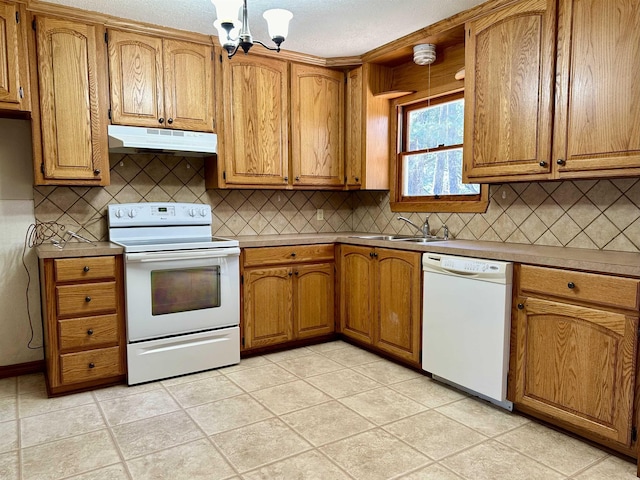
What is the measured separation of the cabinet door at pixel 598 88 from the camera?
208 cm

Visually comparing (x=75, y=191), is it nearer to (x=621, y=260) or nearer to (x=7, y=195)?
(x=7, y=195)

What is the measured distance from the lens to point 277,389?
2713mm

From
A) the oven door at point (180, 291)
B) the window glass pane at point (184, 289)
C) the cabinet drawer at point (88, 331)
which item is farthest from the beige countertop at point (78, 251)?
the cabinet drawer at point (88, 331)

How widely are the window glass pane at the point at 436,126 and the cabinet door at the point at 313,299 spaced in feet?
4.14

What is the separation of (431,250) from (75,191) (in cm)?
243

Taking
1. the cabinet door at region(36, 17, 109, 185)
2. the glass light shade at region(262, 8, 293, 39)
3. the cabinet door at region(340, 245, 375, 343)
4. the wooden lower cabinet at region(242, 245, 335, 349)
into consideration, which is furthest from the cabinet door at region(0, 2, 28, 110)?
the cabinet door at region(340, 245, 375, 343)

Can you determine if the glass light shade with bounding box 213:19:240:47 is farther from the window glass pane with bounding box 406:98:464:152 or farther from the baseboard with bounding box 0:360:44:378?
the baseboard with bounding box 0:360:44:378

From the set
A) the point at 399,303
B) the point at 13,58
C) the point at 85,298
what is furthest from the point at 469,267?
the point at 13,58

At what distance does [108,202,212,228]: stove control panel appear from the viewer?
3105 millimetres

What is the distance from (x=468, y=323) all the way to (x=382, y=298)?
77 centimetres

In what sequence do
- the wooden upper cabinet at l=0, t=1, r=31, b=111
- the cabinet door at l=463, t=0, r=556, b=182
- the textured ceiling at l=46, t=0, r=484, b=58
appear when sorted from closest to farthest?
1. the cabinet door at l=463, t=0, r=556, b=182
2. the wooden upper cabinet at l=0, t=1, r=31, b=111
3. the textured ceiling at l=46, t=0, r=484, b=58

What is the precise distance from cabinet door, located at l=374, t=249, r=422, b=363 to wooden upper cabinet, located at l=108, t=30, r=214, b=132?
1.64 metres

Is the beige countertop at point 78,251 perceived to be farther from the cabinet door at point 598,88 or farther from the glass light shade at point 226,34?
the cabinet door at point 598,88

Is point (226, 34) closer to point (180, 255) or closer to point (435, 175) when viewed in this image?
point (180, 255)
